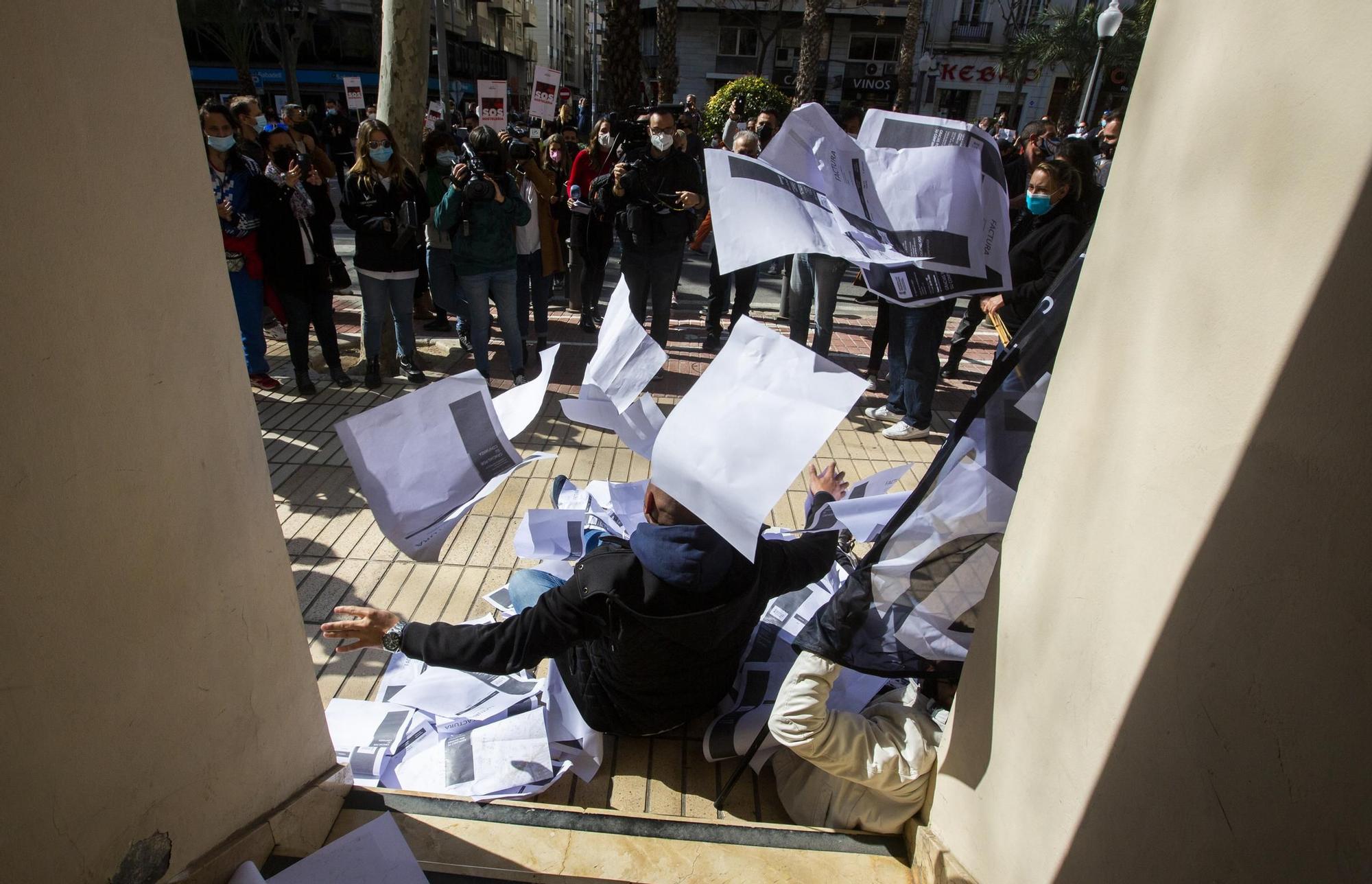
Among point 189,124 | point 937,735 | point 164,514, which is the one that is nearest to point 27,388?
point 164,514

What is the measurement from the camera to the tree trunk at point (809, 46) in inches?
734

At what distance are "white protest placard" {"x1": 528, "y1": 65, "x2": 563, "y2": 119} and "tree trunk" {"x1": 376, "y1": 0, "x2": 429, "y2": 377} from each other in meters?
2.84

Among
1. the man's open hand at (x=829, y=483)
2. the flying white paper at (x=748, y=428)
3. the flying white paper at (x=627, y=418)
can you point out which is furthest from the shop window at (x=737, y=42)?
the flying white paper at (x=748, y=428)

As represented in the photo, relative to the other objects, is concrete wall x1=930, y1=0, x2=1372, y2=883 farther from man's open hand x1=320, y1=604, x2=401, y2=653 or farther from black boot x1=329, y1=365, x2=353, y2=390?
black boot x1=329, y1=365, x2=353, y2=390

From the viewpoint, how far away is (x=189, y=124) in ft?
4.19

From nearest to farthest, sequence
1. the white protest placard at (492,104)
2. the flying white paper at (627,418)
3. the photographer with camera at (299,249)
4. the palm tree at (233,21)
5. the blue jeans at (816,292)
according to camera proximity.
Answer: the flying white paper at (627,418)
the photographer with camera at (299,249)
the blue jeans at (816,292)
the white protest placard at (492,104)
the palm tree at (233,21)

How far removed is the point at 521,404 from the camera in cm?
189

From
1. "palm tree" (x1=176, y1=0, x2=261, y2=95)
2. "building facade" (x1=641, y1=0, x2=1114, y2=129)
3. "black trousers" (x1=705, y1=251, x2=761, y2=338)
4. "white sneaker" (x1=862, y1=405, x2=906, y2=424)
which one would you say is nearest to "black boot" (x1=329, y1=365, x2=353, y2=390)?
"black trousers" (x1=705, y1=251, x2=761, y2=338)

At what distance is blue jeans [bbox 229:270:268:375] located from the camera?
4.81 meters

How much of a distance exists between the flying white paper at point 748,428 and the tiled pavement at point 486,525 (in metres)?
1.20

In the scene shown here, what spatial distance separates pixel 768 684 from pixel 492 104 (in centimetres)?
688

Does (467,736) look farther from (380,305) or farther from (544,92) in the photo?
(544,92)

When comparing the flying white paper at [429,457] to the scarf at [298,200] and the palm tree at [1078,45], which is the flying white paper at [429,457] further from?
the palm tree at [1078,45]

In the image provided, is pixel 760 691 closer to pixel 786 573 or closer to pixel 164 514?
pixel 786 573
